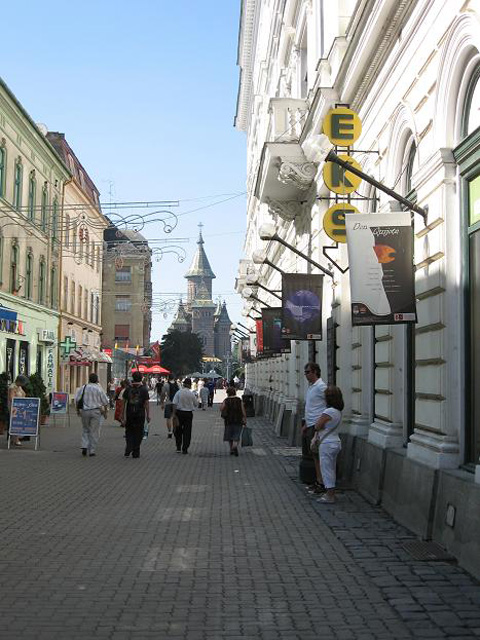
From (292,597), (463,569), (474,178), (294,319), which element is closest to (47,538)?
(292,597)

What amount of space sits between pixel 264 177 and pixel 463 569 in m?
14.2

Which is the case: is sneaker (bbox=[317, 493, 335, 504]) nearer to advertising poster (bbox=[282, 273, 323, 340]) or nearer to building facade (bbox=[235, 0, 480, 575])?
building facade (bbox=[235, 0, 480, 575])

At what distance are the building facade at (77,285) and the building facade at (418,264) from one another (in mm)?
23846

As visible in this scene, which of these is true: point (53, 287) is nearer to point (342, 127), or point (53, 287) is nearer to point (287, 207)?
point (287, 207)

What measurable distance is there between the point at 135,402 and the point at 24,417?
2.73 m

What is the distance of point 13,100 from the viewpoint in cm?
2927

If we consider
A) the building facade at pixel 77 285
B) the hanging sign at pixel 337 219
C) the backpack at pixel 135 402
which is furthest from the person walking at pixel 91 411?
the building facade at pixel 77 285

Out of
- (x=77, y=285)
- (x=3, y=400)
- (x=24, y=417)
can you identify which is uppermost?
(x=77, y=285)

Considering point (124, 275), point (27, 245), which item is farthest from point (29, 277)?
point (124, 275)

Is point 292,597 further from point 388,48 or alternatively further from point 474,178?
point 388,48

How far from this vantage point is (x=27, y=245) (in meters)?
33.1

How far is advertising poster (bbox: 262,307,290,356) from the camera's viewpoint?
72.3ft

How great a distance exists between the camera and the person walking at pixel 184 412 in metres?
17.9

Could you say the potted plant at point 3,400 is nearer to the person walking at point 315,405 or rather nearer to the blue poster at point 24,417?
the blue poster at point 24,417
